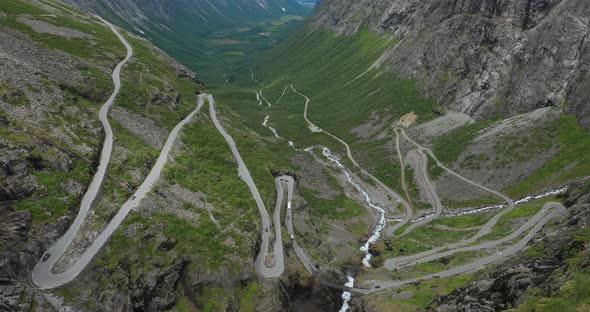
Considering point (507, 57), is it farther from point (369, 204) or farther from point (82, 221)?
point (82, 221)

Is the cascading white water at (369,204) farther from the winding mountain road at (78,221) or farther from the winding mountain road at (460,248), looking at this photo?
the winding mountain road at (78,221)

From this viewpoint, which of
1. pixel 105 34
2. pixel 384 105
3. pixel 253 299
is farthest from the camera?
pixel 384 105

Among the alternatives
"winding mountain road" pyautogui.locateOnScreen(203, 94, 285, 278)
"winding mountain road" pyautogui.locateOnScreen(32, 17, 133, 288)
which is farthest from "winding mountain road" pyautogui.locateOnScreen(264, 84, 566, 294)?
"winding mountain road" pyautogui.locateOnScreen(32, 17, 133, 288)

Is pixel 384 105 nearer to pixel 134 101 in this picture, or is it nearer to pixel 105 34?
pixel 134 101

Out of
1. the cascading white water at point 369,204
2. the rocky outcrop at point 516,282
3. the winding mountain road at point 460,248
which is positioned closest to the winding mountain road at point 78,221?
the winding mountain road at point 460,248

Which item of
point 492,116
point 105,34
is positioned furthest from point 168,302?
point 105,34

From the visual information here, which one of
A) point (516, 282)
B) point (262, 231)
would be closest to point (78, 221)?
point (262, 231)
